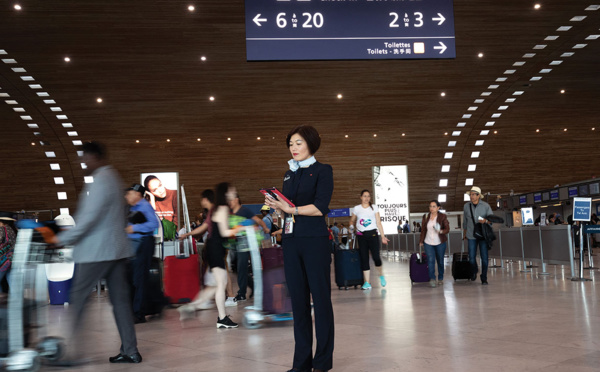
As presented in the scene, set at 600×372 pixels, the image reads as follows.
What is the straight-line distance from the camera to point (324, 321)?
353cm

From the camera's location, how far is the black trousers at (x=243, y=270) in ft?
28.0

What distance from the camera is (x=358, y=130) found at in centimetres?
2956

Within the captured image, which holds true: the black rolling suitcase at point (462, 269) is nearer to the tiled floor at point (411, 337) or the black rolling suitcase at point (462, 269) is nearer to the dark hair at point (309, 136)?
the tiled floor at point (411, 337)

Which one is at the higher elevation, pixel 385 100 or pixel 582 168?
pixel 385 100

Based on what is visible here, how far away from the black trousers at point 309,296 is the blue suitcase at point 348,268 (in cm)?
623

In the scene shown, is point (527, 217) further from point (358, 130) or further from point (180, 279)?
point (358, 130)

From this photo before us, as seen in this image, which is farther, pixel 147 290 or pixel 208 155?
pixel 208 155

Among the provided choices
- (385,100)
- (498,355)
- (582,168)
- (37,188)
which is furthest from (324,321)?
(582,168)

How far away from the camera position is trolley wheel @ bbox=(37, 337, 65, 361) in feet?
13.9

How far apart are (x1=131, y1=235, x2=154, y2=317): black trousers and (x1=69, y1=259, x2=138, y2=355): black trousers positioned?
2.15 meters

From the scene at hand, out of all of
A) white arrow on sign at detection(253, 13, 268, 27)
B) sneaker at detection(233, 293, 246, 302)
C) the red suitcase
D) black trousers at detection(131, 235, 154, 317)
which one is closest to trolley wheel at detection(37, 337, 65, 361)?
black trousers at detection(131, 235, 154, 317)

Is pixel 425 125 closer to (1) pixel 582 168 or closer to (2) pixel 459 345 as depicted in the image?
(1) pixel 582 168

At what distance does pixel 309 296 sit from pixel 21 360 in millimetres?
2045

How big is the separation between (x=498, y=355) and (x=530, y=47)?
18591mm
